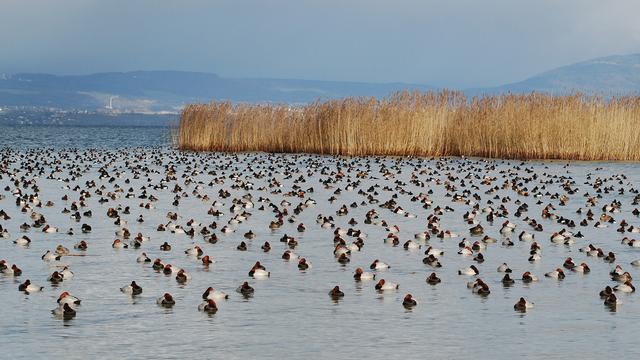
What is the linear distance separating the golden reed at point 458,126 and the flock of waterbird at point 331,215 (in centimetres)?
286

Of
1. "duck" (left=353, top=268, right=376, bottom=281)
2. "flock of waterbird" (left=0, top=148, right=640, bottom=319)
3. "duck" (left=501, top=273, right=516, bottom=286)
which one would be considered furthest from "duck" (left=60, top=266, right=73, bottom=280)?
"duck" (left=501, top=273, right=516, bottom=286)

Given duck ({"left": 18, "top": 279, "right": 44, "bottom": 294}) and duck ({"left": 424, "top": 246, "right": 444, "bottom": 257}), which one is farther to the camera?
duck ({"left": 424, "top": 246, "right": 444, "bottom": 257})

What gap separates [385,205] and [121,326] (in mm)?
15884

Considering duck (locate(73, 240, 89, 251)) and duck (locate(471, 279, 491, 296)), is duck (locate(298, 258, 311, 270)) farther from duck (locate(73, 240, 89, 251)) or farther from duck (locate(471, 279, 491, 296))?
duck (locate(73, 240, 89, 251))

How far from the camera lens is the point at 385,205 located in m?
28.8

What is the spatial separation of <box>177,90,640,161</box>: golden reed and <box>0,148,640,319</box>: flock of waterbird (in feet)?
9.39

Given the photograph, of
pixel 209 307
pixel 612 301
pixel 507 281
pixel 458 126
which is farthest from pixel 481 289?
pixel 458 126

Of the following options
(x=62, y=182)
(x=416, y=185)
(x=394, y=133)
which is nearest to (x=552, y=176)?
(x=416, y=185)

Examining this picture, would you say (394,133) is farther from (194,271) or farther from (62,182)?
(194,271)

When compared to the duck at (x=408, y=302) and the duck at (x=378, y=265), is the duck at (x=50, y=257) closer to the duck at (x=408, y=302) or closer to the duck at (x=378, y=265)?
the duck at (x=378, y=265)

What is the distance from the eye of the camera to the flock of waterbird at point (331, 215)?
17594 millimetres

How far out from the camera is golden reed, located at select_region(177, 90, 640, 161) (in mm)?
47531

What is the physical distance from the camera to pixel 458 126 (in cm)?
5103

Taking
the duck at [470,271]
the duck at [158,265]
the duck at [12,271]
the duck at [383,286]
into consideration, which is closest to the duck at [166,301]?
the duck at [158,265]
